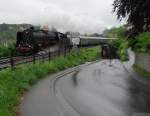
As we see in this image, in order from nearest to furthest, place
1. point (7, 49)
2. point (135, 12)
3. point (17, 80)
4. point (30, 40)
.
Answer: point (17, 80)
point (135, 12)
point (7, 49)
point (30, 40)

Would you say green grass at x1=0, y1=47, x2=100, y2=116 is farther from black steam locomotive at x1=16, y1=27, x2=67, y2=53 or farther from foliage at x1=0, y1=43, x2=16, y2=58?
foliage at x1=0, y1=43, x2=16, y2=58

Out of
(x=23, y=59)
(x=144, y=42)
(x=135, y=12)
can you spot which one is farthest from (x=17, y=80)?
(x=144, y=42)

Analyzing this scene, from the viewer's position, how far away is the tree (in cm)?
2744

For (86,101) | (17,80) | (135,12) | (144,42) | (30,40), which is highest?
(135,12)

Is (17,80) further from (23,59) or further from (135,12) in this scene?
(135,12)

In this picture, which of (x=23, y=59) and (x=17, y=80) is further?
(x=23, y=59)

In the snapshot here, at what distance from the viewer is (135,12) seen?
1153 inches

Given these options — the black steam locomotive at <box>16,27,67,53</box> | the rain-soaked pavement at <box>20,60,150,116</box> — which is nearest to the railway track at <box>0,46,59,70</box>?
the black steam locomotive at <box>16,27,67,53</box>

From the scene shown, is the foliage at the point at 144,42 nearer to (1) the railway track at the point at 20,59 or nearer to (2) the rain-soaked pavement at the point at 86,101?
(1) the railway track at the point at 20,59

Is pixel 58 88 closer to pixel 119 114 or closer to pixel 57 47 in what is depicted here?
pixel 119 114

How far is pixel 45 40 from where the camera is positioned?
154 ft

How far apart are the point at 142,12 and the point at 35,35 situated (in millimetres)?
19241

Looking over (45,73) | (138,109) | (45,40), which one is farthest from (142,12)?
(45,40)

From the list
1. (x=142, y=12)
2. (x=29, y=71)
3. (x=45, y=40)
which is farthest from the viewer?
(x=45, y=40)
